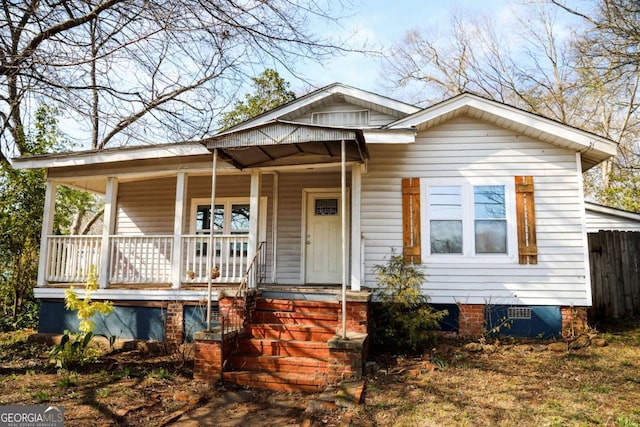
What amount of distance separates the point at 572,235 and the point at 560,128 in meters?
1.85

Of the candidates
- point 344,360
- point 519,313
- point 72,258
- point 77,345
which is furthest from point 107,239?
point 519,313

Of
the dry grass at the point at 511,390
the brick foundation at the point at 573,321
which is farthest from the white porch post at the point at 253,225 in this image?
the brick foundation at the point at 573,321

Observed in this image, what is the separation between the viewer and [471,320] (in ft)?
24.0

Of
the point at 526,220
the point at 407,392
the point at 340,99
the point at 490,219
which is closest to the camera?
the point at 407,392

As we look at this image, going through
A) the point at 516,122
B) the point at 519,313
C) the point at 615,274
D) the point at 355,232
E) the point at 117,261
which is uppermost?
the point at 516,122

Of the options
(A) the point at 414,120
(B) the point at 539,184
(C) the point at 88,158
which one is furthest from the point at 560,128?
(C) the point at 88,158

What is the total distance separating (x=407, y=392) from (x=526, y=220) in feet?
13.5

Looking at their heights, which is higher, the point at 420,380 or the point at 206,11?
the point at 206,11

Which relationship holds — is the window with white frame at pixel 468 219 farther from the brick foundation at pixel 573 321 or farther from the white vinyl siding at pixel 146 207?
the white vinyl siding at pixel 146 207

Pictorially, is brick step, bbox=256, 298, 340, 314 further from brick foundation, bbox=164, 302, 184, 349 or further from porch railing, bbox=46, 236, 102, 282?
porch railing, bbox=46, 236, 102, 282

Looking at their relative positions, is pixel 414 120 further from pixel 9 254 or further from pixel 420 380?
pixel 9 254

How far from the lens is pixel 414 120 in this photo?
754 cm

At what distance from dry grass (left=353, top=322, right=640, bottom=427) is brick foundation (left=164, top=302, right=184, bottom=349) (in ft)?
12.4

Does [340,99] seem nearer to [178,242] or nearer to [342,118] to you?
[342,118]
